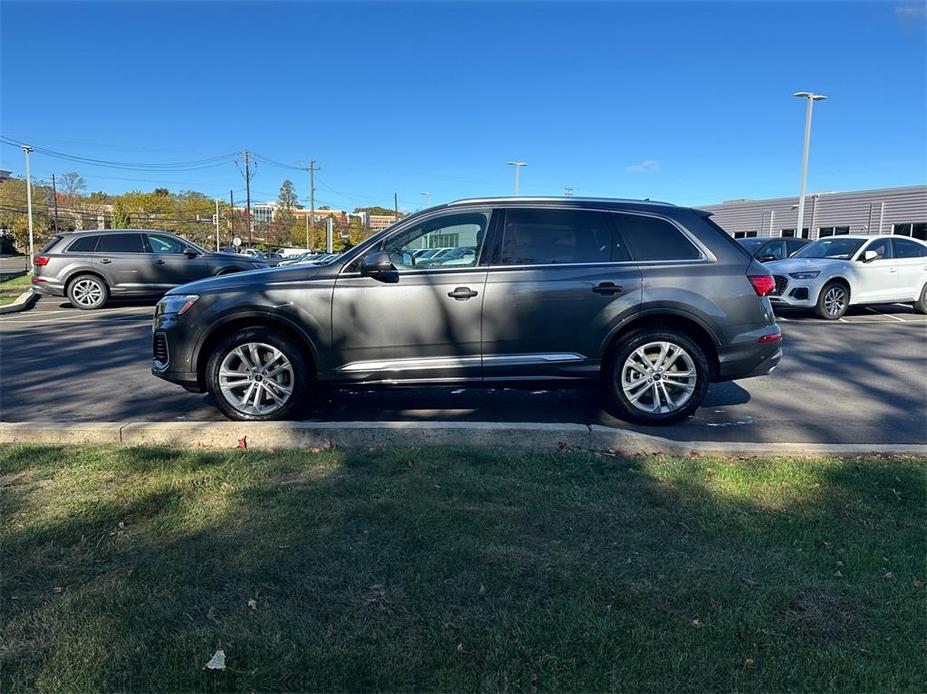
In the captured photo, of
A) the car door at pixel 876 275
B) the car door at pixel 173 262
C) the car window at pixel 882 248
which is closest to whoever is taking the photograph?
the car door at pixel 876 275

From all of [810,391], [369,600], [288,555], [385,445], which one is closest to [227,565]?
[288,555]

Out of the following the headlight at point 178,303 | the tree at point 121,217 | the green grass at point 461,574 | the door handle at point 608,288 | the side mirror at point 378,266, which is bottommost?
the green grass at point 461,574

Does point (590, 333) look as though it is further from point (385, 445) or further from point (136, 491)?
point (136, 491)

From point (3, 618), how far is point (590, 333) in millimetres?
4098

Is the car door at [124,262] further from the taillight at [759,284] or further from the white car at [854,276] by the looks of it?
the taillight at [759,284]

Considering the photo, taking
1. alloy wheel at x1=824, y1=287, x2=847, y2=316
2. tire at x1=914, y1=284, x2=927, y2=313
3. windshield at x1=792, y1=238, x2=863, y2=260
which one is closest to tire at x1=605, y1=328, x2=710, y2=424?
alloy wheel at x1=824, y1=287, x2=847, y2=316

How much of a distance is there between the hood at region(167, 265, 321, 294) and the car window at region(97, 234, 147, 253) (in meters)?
10.6

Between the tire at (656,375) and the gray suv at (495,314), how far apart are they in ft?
0.04

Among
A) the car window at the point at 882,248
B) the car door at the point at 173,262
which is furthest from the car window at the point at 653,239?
the car door at the point at 173,262

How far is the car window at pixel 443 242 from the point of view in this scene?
544 centimetres

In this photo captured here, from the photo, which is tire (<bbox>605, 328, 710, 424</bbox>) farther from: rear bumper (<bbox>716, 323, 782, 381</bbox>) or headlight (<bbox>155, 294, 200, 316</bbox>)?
headlight (<bbox>155, 294, 200, 316</bbox>)

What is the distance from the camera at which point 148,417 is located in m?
5.84

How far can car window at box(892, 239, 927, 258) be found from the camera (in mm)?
12977

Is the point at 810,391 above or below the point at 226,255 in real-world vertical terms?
below
